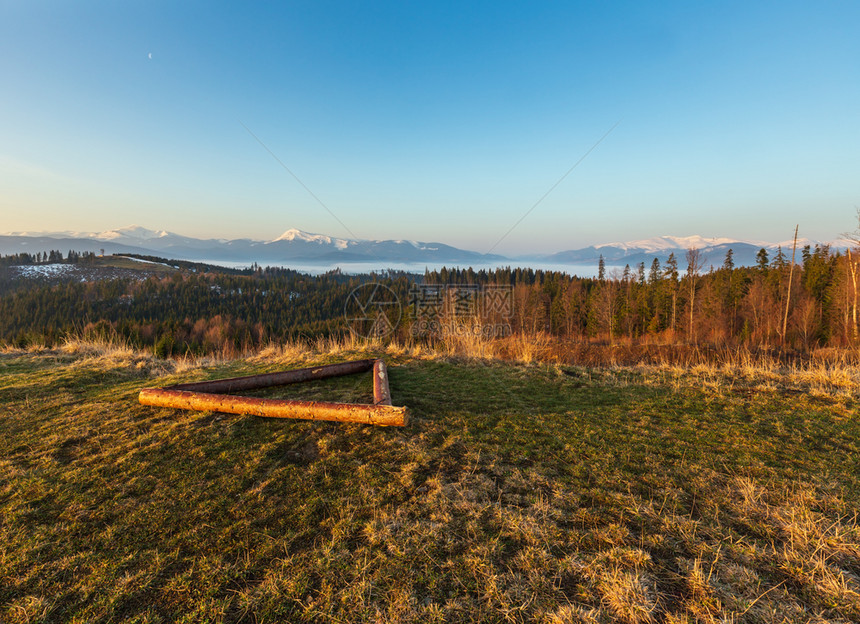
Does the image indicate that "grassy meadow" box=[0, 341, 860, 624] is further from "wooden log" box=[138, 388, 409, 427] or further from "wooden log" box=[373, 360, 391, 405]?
"wooden log" box=[373, 360, 391, 405]

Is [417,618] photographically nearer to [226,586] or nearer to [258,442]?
[226,586]

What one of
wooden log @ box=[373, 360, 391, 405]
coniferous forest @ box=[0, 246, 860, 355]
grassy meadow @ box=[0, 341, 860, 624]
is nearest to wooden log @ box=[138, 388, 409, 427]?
grassy meadow @ box=[0, 341, 860, 624]

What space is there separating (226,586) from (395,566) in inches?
41.6

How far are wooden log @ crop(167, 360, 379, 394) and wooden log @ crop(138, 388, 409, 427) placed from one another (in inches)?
12.1

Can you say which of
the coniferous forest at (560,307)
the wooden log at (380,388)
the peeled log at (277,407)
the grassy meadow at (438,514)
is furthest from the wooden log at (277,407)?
the coniferous forest at (560,307)

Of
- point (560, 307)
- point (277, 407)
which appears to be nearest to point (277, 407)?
point (277, 407)

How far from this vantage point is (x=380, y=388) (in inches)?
212

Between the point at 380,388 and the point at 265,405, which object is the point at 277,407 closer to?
the point at 265,405

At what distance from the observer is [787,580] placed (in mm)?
2057

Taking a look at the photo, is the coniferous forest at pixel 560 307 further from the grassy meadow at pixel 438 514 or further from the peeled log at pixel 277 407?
the grassy meadow at pixel 438 514

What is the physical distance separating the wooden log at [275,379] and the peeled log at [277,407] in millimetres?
291

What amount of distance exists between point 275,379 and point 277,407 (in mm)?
1949

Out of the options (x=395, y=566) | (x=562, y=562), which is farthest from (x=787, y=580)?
(x=395, y=566)

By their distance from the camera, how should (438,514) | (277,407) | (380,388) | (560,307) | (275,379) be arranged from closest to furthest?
(438,514)
(277,407)
(380,388)
(275,379)
(560,307)
